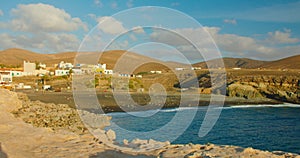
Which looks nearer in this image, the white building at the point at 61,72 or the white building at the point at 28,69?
the white building at the point at 61,72

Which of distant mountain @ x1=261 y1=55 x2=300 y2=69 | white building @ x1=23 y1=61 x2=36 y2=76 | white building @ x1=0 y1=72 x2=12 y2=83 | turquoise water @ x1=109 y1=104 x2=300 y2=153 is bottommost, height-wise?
turquoise water @ x1=109 y1=104 x2=300 y2=153

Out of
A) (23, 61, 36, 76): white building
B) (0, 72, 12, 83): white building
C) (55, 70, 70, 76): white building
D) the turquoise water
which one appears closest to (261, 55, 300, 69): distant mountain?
(55, 70, 70, 76): white building

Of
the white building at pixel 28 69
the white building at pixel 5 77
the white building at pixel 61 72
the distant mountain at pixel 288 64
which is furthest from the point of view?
the distant mountain at pixel 288 64

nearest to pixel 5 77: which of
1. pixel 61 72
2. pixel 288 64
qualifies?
pixel 61 72

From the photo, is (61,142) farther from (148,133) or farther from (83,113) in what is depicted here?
(83,113)

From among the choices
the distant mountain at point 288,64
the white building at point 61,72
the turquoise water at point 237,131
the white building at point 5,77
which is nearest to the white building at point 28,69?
the white building at point 61,72

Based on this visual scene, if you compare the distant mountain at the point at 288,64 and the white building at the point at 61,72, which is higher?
the distant mountain at the point at 288,64

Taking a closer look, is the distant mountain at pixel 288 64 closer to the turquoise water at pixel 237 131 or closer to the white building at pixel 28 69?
the white building at pixel 28 69

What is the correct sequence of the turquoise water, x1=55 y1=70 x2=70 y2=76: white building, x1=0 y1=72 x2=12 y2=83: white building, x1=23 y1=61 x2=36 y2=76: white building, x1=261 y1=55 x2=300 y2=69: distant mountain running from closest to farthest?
1. the turquoise water
2. x1=0 y1=72 x2=12 y2=83: white building
3. x1=55 y1=70 x2=70 y2=76: white building
4. x1=23 y1=61 x2=36 y2=76: white building
5. x1=261 y1=55 x2=300 y2=69: distant mountain

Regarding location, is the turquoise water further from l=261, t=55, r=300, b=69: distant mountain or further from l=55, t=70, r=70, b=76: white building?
l=261, t=55, r=300, b=69: distant mountain

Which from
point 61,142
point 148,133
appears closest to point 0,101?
point 148,133

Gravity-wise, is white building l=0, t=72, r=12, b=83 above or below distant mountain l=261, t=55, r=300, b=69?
below

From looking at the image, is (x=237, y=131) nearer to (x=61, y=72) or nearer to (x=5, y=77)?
(x=5, y=77)

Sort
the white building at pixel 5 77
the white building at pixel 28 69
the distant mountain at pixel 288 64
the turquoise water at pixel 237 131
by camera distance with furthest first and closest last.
A: 1. the distant mountain at pixel 288 64
2. the white building at pixel 28 69
3. the white building at pixel 5 77
4. the turquoise water at pixel 237 131
